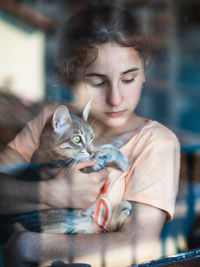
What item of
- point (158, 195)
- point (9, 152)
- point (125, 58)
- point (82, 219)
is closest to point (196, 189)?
point (158, 195)

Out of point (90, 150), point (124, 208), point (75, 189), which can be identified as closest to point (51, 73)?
point (90, 150)

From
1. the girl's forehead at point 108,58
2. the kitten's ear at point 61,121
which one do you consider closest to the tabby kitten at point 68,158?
the kitten's ear at point 61,121

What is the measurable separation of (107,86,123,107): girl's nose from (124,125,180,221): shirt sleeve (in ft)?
0.54

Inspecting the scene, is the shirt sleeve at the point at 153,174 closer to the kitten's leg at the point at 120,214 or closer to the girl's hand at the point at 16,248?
the kitten's leg at the point at 120,214

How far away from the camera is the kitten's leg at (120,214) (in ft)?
3.27

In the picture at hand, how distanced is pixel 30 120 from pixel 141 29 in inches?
21.7

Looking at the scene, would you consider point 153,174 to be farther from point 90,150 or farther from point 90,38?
point 90,38

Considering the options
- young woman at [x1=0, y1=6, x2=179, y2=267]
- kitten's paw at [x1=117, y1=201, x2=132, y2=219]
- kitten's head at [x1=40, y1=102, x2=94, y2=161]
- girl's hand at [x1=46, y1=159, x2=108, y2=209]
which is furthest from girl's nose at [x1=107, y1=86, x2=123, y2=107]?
kitten's paw at [x1=117, y1=201, x2=132, y2=219]

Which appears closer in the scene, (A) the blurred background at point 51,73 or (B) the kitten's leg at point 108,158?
(B) the kitten's leg at point 108,158

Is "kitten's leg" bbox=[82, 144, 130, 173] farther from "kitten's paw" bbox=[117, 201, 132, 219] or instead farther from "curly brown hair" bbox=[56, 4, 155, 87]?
"curly brown hair" bbox=[56, 4, 155, 87]

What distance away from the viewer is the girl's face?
970mm

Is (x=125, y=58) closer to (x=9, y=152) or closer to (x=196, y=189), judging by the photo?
(x=9, y=152)

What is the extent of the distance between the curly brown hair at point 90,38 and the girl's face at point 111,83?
2 cm

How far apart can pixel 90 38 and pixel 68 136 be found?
344mm
